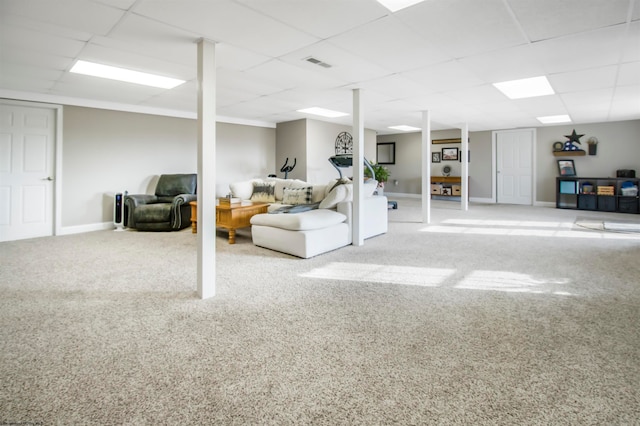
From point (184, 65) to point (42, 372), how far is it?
333 cm

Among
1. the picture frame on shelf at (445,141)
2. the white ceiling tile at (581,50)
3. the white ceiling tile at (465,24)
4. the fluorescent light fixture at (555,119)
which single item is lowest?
the white ceiling tile at (465,24)

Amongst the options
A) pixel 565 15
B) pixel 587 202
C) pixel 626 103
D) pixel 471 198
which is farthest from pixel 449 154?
pixel 565 15

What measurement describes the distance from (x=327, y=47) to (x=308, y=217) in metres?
1.97

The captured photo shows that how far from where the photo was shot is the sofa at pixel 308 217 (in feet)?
14.2

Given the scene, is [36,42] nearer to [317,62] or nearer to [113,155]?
[317,62]

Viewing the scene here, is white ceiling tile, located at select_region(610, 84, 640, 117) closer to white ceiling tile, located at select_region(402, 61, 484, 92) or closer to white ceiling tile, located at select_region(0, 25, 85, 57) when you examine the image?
white ceiling tile, located at select_region(402, 61, 484, 92)

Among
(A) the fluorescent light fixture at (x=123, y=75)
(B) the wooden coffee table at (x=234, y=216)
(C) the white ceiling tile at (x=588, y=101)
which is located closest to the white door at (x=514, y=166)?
(C) the white ceiling tile at (x=588, y=101)

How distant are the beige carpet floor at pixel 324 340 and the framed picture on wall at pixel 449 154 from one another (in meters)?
7.29

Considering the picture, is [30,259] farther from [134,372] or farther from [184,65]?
[134,372]

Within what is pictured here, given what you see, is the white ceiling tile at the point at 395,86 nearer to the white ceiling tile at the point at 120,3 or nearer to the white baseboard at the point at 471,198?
the white ceiling tile at the point at 120,3

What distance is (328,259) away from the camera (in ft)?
13.9

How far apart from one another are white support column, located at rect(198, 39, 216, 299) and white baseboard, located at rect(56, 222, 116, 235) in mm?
4190

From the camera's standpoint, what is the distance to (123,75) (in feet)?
14.7

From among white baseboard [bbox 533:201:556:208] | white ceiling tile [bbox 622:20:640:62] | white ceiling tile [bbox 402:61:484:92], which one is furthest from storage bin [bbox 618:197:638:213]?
white ceiling tile [bbox 402:61:484:92]
